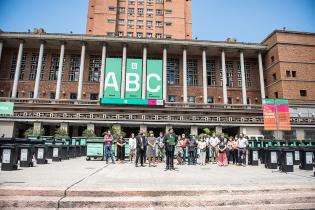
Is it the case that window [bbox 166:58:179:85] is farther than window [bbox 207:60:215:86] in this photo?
No

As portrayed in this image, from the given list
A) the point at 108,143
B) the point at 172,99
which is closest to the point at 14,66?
the point at 172,99

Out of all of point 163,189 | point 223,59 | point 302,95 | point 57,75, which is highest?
point 223,59

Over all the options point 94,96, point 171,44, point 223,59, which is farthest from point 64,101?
point 223,59

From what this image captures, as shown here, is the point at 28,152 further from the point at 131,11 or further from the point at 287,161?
the point at 131,11

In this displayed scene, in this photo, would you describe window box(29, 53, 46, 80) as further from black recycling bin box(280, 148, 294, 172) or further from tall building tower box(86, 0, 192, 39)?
black recycling bin box(280, 148, 294, 172)

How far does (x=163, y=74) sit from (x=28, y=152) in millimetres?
29909

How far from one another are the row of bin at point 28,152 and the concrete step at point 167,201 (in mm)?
5365

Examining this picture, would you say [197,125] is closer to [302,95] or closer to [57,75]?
[302,95]

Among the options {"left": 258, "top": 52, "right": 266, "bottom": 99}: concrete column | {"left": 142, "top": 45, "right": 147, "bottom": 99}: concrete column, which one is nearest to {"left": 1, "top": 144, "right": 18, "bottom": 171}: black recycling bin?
{"left": 142, "top": 45, "right": 147, "bottom": 99}: concrete column

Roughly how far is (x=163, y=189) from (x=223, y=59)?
3749 centimetres

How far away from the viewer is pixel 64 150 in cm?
1647

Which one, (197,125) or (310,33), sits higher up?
(310,33)

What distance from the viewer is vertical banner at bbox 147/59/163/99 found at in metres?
35.7

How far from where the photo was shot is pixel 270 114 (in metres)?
22.3
